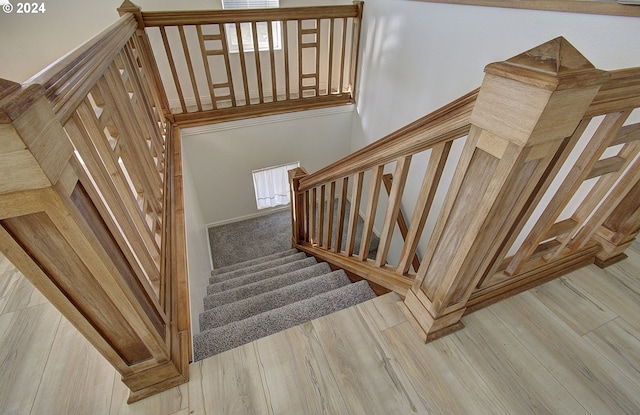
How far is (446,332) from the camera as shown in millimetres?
1180

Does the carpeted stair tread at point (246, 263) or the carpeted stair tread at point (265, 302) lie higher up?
the carpeted stair tread at point (265, 302)

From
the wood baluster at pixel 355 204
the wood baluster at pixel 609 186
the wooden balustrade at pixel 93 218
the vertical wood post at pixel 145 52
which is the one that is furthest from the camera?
the vertical wood post at pixel 145 52

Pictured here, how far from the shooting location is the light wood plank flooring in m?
1.01

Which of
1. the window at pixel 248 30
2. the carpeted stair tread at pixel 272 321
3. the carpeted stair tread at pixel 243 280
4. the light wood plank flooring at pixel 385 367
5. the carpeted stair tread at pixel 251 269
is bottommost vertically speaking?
the carpeted stair tread at pixel 251 269

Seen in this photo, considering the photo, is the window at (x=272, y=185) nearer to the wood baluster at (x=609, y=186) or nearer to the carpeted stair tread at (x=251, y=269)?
the carpeted stair tread at (x=251, y=269)

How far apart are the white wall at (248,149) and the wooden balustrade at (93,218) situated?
1.71 metres

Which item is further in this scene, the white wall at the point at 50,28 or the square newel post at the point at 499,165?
the white wall at the point at 50,28

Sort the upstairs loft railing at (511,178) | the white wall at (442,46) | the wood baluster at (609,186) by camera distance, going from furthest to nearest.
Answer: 1. the white wall at (442,46)
2. the wood baluster at (609,186)
3. the upstairs loft railing at (511,178)

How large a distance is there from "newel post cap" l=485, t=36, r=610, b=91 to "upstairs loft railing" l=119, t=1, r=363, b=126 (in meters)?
2.64

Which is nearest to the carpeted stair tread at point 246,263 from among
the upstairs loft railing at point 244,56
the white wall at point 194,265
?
the white wall at point 194,265

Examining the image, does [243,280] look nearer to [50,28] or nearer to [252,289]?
[252,289]

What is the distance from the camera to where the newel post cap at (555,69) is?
0.56 meters

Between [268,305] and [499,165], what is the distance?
1.41 metres

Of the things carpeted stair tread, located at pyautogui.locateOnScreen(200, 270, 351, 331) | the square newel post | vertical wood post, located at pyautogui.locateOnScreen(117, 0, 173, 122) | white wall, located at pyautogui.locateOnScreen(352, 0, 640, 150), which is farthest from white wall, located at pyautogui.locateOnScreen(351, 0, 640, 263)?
vertical wood post, located at pyautogui.locateOnScreen(117, 0, 173, 122)
